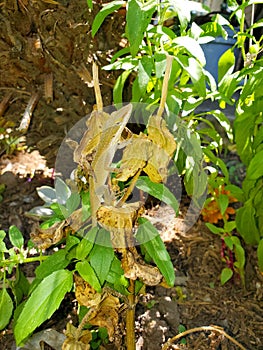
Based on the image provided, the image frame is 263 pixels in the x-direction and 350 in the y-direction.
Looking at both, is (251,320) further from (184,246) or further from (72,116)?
(72,116)

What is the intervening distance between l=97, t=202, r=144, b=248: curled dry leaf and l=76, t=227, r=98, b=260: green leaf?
3 cm

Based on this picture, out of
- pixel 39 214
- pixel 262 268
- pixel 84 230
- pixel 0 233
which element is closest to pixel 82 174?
pixel 84 230

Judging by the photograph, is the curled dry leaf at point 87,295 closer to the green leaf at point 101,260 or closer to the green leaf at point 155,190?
the green leaf at point 101,260

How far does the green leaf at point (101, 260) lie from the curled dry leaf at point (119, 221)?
2 centimetres

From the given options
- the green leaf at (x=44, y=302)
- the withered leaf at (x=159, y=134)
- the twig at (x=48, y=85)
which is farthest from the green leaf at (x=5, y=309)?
the twig at (x=48, y=85)

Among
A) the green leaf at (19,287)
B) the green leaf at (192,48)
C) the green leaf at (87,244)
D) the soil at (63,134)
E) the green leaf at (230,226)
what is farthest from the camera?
the green leaf at (230,226)

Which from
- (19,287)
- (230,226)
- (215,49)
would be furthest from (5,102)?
(215,49)

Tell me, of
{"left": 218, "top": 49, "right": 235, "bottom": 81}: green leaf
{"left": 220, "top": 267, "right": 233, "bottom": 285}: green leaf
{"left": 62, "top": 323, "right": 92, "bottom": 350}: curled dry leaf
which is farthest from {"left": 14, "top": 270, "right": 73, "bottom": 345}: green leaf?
{"left": 218, "top": 49, "right": 235, "bottom": 81}: green leaf

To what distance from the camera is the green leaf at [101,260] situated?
0.81 meters

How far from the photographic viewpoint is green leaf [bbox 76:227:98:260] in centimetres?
84

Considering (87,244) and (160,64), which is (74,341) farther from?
(160,64)

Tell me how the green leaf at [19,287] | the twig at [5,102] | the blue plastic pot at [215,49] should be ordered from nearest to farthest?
the green leaf at [19,287] → the twig at [5,102] → the blue plastic pot at [215,49]

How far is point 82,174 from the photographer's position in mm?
868

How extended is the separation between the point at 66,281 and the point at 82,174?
19 cm
